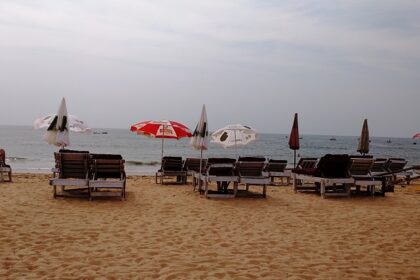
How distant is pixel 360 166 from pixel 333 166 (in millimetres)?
892

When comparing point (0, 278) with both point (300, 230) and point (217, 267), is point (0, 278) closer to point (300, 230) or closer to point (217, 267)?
point (217, 267)

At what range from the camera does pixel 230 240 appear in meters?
6.40

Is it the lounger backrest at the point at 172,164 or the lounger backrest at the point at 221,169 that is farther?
the lounger backrest at the point at 172,164

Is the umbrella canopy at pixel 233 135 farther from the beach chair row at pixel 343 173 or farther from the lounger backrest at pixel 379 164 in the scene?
the lounger backrest at pixel 379 164

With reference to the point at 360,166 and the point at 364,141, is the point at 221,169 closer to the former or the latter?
the point at 360,166

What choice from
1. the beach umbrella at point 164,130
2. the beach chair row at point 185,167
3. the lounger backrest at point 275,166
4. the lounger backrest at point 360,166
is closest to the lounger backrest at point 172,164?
the beach chair row at point 185,167

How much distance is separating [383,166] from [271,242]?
10.5 m

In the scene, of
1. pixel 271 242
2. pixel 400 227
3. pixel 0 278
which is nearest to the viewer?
pixel 0 278

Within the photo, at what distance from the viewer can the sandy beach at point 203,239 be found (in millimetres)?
4918

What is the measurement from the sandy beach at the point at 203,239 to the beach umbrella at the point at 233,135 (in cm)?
344

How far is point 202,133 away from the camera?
12.0 meters

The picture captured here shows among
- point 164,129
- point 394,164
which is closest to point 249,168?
point 164,129

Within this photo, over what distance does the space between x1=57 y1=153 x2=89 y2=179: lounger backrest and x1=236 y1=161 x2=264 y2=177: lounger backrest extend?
12.0 feet

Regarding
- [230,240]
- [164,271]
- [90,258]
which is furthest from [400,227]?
[90,258]
